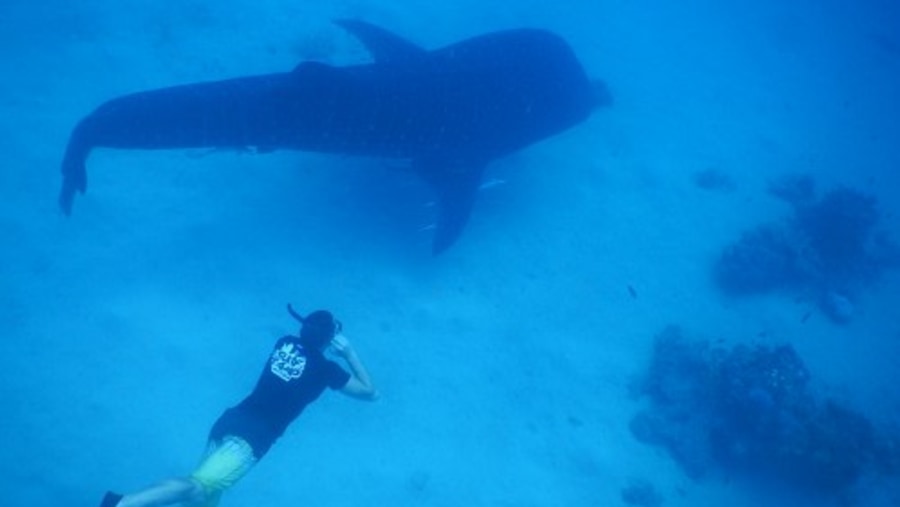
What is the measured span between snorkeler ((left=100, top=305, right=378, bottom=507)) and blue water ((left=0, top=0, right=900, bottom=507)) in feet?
7.57

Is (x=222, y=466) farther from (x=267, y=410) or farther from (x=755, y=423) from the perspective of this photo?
(x=755, y=423)

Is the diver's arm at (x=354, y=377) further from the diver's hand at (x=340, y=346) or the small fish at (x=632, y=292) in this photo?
the small fish at (x=632, y=292)

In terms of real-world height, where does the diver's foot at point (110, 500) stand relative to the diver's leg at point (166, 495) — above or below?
above

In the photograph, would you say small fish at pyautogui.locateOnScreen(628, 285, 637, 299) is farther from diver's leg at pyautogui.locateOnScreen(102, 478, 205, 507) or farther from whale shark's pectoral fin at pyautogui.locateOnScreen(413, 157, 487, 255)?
diver's leg at pyautogui.locateOnScreen(102, 478, 205, 507)

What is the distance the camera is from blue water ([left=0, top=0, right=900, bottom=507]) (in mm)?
8586

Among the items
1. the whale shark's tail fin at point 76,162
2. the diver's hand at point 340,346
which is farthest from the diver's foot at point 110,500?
the whale shark's tail fin at point 76,162

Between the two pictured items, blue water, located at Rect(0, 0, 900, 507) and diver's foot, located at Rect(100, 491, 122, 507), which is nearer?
diver's foot, located at Rect(100, 491, 122, 507)

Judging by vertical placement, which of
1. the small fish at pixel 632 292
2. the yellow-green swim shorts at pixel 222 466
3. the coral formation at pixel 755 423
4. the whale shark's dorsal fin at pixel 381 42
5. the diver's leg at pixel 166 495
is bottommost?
the coral formation at pixel 755 423

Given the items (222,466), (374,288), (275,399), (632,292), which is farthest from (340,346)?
(632,292)

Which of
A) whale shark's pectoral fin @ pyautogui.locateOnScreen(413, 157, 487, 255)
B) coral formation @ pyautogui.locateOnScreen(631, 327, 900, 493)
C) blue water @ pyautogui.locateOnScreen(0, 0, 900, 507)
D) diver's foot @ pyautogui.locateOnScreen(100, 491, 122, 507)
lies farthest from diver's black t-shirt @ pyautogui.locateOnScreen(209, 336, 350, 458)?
coral formation @ pyautogui.locateOnScreen(631, 327, 900, 493)

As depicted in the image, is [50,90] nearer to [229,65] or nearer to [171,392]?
[229,65]

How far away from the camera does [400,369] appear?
9.49 metres

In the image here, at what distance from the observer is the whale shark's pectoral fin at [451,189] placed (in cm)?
1012

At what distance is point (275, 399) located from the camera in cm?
608
